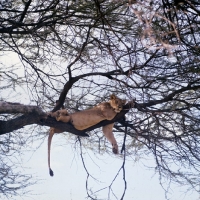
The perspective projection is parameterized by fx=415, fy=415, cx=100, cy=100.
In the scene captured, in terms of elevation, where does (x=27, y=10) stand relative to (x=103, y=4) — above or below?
above

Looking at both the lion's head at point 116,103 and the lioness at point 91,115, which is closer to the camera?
the lioness at point 91,115

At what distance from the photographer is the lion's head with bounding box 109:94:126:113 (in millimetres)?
5941

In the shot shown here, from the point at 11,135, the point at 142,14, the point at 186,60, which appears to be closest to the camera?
the point at 142,14

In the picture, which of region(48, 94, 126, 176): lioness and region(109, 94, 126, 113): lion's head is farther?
region(109, 94, 126, 113): lion's head

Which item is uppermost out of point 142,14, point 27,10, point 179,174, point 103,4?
point 27,10

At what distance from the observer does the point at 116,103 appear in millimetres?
5977

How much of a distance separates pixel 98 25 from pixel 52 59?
1231mm

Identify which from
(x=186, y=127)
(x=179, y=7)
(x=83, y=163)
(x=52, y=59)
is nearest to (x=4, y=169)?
(x=83, y=163)

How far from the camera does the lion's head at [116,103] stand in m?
5.94

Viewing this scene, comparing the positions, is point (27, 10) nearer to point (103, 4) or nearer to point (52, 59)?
point (52, 59)

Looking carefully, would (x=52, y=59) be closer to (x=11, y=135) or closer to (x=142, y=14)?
(x=11, y=135)

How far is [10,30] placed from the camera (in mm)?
6137

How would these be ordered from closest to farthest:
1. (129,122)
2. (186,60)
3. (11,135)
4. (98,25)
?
(186,60)
(98,25)
(129,122)
(11,135)

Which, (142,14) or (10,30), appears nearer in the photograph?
(142,14)
